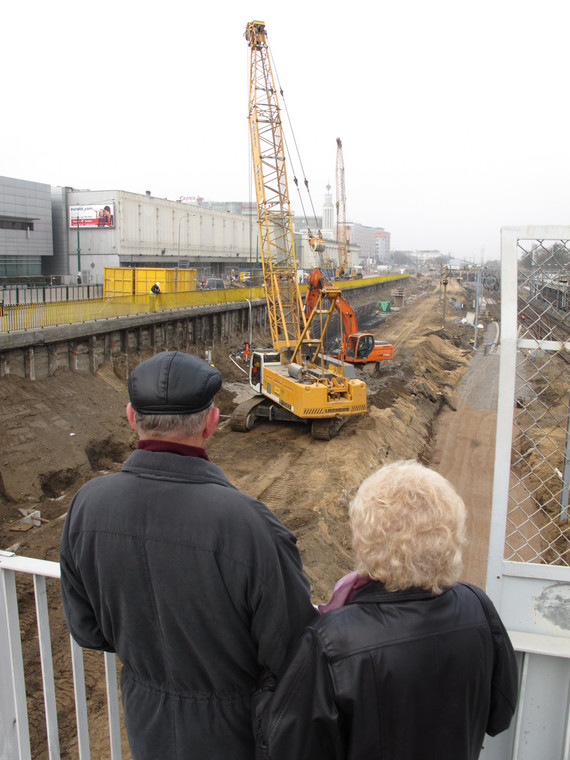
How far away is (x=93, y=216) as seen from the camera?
3988 centimetres

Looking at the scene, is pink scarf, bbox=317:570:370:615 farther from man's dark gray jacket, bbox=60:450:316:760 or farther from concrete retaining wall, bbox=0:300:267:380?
concrete retaining wall, bbox=0:300:267:380

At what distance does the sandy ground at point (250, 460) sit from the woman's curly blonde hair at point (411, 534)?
215 inches

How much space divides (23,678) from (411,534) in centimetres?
202

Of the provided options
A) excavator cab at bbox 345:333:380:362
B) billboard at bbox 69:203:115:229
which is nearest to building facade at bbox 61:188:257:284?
billboard at bbox 69:203:115:229

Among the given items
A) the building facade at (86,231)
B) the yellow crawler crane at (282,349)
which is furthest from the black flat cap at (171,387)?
the building facade at (86,231)

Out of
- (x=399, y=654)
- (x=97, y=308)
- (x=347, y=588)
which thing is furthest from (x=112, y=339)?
(x=399, y=654)

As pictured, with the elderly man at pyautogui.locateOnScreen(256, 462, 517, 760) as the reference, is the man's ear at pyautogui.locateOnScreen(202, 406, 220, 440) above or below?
above

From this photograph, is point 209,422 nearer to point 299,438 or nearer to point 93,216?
point 299,438

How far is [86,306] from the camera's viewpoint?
66.6 ft

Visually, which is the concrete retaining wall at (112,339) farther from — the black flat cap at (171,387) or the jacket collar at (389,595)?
the jacket collar at (389,595)

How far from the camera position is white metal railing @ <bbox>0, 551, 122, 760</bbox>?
2543 mm

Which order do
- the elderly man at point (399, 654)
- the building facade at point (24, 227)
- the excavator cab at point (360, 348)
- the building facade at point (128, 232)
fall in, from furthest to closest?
1. the building facade at point (128, 232)
2. the building facade at point (24, 227)
3. the excavator cab at point (360, 348)
4. the elderly man at point (399, 654)

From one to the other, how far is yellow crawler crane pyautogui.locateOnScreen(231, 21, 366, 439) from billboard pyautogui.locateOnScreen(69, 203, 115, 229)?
17257 mm

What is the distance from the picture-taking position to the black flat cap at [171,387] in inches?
80.4
